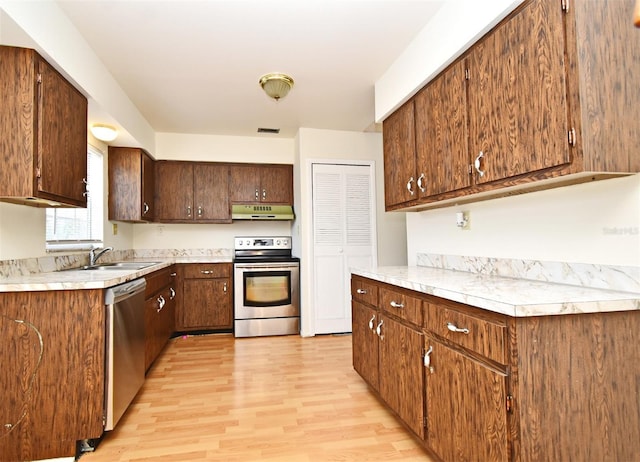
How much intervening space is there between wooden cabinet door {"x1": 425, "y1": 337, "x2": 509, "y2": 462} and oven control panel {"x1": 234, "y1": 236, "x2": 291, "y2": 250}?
3.35m

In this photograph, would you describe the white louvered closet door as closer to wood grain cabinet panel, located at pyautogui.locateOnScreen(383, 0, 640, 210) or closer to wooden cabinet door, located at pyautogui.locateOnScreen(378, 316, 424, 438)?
wooden cabinet door, located at pyautogui.locateOnScreen(378, 316, 424, 438)

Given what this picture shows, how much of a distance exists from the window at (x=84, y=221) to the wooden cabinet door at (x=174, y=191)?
2.83ft

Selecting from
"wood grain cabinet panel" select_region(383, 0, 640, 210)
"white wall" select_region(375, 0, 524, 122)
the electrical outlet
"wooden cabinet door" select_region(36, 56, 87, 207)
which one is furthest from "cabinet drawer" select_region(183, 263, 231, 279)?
"wood grain cabinet panel" select_region(383, 0, 640, 210)

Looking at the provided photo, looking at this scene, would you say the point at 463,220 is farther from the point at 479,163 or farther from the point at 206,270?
the point at 206,270

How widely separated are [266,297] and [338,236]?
1126mm

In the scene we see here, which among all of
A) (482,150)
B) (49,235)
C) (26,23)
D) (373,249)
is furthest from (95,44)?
(373,249)

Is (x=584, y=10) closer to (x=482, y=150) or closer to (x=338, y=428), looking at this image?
(x=482, y=150)

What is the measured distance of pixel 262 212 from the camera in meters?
4.64

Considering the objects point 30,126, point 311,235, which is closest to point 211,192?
point 311,235

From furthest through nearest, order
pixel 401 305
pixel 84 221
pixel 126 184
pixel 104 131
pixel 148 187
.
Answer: pixel 148 187 < pixel 126 184 < pixel 84 221 < pixel 104 131 < pixel 401 305

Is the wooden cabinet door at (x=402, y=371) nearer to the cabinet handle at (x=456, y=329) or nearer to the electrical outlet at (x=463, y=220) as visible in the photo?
the cabinet handle at (x=456, y=329)

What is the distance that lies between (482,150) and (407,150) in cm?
82

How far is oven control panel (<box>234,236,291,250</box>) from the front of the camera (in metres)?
4.77

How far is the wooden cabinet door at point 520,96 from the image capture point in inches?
53.4
